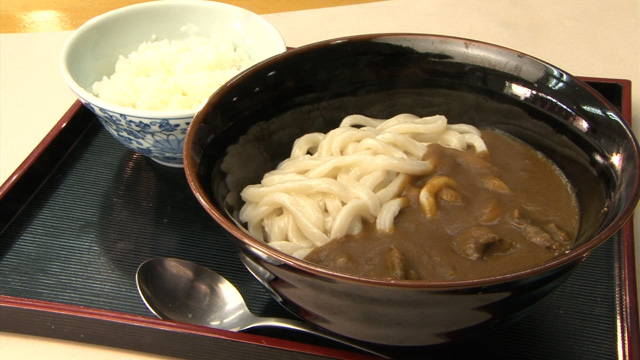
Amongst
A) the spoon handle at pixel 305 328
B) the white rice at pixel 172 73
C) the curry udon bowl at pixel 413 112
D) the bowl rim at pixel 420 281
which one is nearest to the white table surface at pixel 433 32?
the white rice at pixel 172 73

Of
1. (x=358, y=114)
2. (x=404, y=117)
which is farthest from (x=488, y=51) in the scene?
(x=358, y=114)

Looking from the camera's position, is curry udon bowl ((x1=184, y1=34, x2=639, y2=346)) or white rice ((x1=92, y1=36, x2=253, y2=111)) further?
white rice ((x1=92, y1=36, x2=253, y2=111))

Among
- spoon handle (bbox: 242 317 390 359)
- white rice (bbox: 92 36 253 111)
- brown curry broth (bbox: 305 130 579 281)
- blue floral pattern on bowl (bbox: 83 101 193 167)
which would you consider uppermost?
white rice (bbox: 92 36 253 111)

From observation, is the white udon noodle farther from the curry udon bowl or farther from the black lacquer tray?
the black lacquer tray

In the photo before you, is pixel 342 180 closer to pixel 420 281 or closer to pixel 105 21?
pixel 420 281

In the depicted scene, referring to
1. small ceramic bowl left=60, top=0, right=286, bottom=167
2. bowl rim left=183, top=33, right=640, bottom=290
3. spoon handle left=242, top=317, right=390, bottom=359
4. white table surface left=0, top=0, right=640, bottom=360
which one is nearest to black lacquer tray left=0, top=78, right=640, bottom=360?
spoon handle left=242, top=317, right=390, bottom=359

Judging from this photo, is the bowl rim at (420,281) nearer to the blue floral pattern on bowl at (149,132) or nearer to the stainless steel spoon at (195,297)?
the stainless steel spoon at (195,297)
